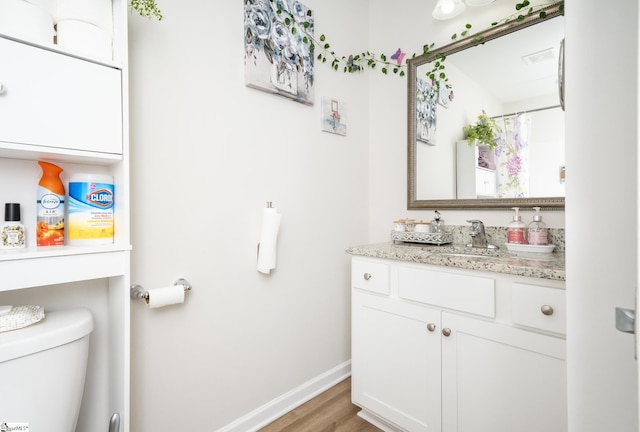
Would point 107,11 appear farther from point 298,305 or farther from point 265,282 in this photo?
point 298,305

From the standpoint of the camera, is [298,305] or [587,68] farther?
[298,305]

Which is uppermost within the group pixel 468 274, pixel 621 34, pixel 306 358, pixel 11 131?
pixel 621 34

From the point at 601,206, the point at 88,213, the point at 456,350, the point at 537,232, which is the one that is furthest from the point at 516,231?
the point at 88,213

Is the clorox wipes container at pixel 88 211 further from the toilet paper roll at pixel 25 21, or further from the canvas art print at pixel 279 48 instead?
the canvas art print at pixel 279 48

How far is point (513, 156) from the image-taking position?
1.61 metres

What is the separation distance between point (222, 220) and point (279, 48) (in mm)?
932

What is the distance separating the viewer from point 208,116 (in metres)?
1.39

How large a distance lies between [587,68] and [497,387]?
107 centimetres

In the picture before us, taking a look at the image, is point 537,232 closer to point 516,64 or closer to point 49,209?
point 516,64

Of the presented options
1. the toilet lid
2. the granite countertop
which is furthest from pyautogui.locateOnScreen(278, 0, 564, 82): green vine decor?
the toilet lid

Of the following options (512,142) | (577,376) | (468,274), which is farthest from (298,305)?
(512,142)

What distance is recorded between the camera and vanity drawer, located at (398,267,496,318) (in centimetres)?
119

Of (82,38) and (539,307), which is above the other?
(82,38)

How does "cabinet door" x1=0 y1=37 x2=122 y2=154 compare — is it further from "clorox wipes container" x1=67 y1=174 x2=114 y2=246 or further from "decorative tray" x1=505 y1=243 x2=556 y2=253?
"decorative tray" x1=505 y1=243 x2=556 y2=253
